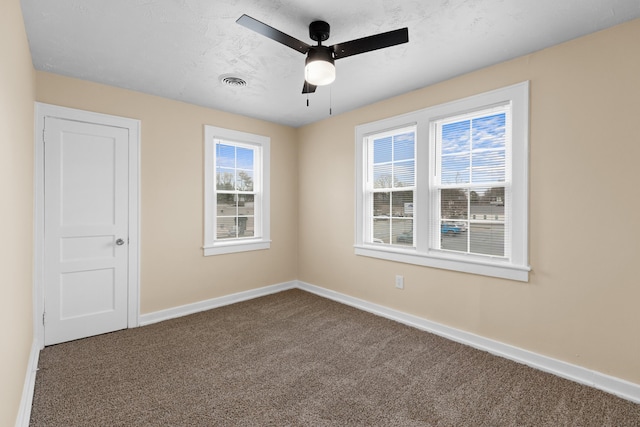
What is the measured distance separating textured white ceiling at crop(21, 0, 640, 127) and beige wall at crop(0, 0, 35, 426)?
14.5 inches

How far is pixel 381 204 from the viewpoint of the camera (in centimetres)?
389

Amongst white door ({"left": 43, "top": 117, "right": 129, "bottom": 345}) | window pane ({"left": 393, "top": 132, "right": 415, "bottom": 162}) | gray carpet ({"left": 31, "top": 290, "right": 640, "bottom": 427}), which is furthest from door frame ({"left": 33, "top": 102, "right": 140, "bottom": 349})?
window pane ({"left": 393, "top": 132, "right": 415, "bottom": 162})

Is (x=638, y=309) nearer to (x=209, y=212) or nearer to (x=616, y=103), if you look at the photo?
(x=616, y=103)

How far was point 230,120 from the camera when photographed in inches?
165

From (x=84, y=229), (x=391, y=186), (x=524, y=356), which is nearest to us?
(x=524, y=356)

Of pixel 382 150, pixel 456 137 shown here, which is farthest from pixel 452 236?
pixel 382 150

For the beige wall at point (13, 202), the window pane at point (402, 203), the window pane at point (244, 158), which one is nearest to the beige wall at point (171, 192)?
the window pane at point (244, 158)

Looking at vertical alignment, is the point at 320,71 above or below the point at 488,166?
above

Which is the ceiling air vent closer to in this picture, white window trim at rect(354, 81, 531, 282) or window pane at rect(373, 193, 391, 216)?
white window trim at rect(354, 81, 531, 282)

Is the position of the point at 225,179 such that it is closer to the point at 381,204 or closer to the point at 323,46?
the point at 381,204

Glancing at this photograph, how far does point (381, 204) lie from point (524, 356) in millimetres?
2037

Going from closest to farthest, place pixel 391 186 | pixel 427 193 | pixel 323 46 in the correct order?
1. pixel 323 46
2. pixel 427 193
3. pixel 391 186

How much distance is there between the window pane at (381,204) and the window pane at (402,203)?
72 mm

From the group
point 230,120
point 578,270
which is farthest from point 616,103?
point 230,120
